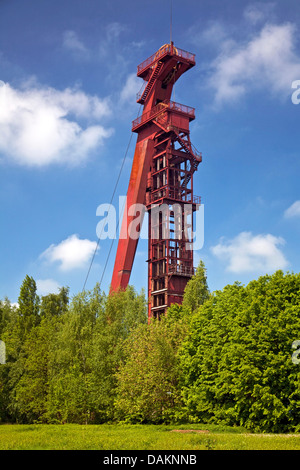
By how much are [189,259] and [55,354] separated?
2143 centimetres

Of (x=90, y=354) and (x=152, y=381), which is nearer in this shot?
(x=152, y=381)

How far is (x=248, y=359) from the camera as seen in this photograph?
3077 cm

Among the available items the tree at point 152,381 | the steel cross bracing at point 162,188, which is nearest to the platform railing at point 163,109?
the steel cross bracing at point 162,188

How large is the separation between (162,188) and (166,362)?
28.6 meters

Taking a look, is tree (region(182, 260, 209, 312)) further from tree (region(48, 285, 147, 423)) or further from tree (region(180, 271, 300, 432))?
tree (region(180, 271, 300, 432))

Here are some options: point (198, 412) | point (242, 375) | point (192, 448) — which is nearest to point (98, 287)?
point (198, 412)

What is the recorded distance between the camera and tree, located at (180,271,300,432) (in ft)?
98.2

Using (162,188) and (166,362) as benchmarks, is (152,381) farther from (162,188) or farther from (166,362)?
(162,188)

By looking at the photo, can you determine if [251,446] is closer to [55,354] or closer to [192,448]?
[192,448]

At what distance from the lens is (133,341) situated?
4456cm

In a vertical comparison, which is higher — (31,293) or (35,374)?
(31,293)

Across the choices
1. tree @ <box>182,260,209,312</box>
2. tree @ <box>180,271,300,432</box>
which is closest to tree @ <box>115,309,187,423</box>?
tree @ <box>180,271,300,432</box>

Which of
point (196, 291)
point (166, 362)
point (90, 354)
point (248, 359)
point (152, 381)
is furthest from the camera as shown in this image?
point (196, 291)

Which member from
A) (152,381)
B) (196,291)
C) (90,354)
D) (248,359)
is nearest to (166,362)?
(152,381)
